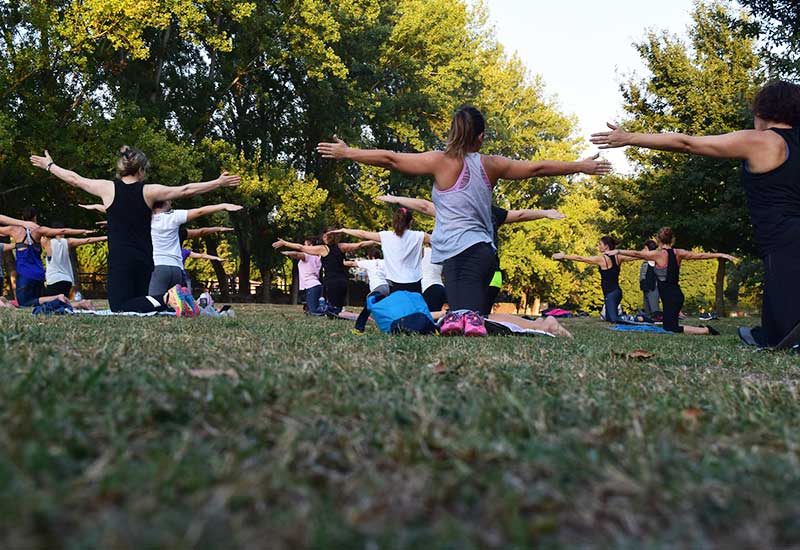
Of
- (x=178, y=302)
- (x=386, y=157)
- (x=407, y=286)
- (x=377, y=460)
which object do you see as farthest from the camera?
(x=407, y=286)

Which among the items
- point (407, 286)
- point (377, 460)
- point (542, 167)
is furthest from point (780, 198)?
point (407, 286)

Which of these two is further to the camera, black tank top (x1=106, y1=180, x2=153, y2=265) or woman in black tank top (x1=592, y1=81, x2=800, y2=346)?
black tank top (x1=106, y1=180, x2=153, y2=265)

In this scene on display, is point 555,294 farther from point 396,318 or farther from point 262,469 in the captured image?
point 262,469

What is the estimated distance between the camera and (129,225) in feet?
32.4

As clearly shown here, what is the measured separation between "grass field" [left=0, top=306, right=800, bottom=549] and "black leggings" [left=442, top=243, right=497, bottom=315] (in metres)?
4.29

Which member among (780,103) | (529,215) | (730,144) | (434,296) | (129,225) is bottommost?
(434,296)

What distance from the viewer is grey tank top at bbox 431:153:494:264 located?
25.1 ft

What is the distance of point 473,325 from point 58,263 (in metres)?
11.0

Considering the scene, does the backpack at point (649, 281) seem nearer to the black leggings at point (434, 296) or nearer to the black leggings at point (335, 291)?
the black leggings at point (335, 291)

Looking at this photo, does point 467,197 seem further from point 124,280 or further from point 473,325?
point 124,280

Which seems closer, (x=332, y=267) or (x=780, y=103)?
(x=780, y=103)

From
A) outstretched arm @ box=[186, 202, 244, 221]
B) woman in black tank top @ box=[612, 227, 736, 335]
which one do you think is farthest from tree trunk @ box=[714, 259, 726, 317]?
outstretched arm @ box=[186, 202, 244, 221]

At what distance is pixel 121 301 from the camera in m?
10.3

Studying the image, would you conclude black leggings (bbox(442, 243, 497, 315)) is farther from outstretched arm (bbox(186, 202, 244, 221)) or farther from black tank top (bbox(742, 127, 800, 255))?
outstretched arm (bbox(186, 202, 244, 221))
